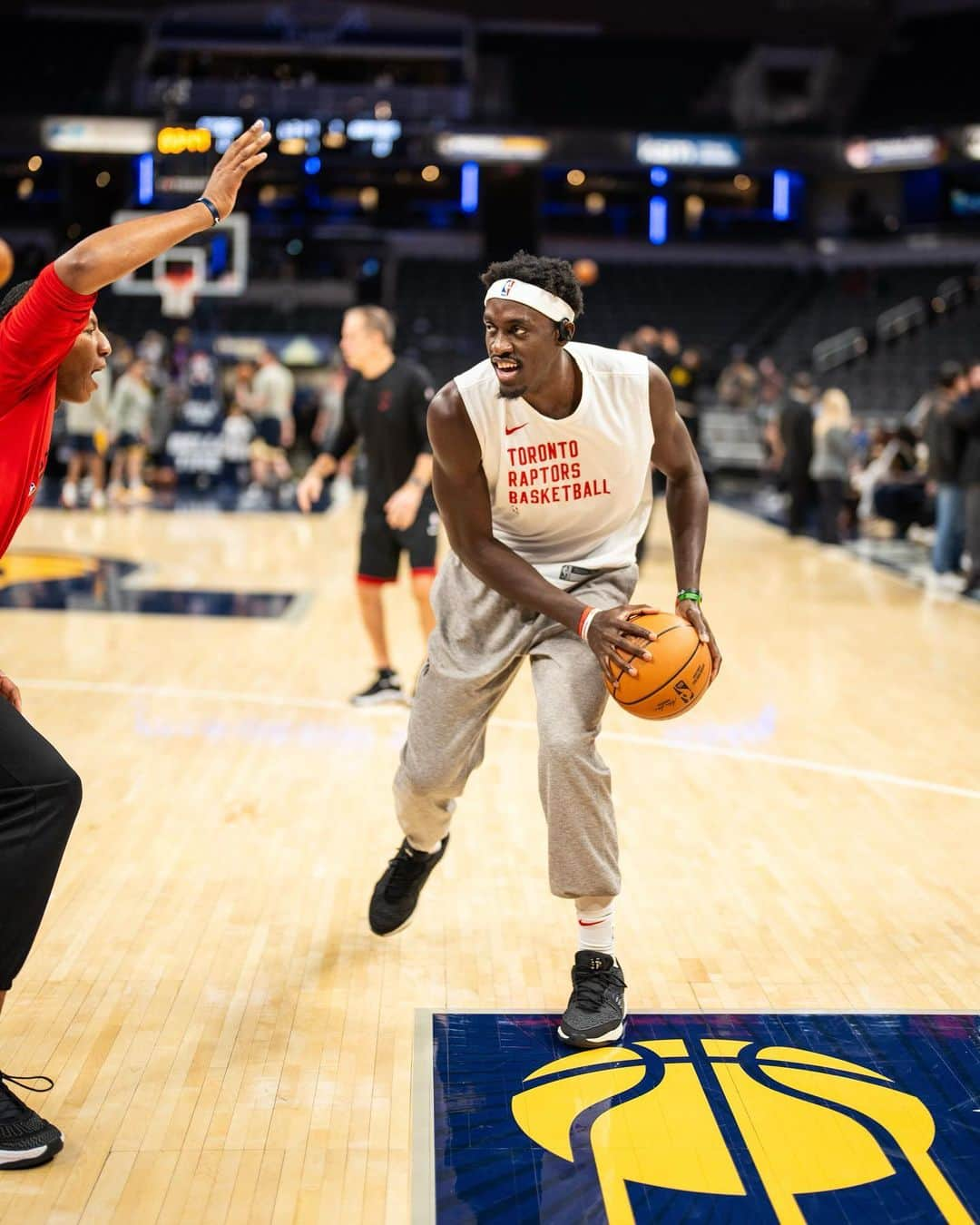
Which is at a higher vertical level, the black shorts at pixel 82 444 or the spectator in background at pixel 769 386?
the spectator in background at pixel 769 386

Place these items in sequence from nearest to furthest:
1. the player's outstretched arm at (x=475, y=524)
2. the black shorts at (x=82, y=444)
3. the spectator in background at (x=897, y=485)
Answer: the player's outstretched arm at (x=475, y=524) < the spectator in background at (x=897, y=485) < the black shorts at (x=82, y=444)

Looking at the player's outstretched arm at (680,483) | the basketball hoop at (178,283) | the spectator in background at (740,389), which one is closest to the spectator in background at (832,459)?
the basketball hoop at (178,283)

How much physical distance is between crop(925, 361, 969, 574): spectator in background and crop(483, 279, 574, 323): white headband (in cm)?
899

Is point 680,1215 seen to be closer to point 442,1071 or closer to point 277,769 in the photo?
point 442,1071

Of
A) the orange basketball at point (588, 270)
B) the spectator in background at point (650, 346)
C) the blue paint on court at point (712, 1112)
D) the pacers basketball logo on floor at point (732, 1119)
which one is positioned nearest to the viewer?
the blue paint on court at point (712, 1112)

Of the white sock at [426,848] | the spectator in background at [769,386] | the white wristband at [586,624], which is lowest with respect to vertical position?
the white sock at [426,848]

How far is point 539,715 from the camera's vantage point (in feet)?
11.9

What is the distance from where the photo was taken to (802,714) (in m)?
7.44

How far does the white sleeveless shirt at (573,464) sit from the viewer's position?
360cm

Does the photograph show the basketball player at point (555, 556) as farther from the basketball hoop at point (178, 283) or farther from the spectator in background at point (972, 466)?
the basketball hoop at point (178, 283)

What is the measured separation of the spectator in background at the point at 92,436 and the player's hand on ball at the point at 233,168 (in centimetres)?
1475

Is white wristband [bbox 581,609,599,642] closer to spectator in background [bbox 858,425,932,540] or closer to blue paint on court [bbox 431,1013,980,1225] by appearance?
blue paint on court [bbox 431,1013,980,1225]

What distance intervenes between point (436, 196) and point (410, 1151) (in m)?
33.8

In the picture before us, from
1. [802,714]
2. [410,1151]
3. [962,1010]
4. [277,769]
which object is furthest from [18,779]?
[802,714]
